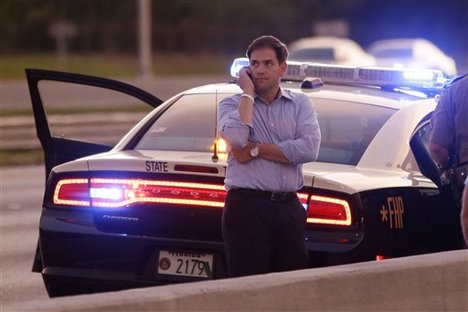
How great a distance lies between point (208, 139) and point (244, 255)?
55.0 inches

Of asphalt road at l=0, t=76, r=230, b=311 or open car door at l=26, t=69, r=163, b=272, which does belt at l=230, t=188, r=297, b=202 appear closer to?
open car door at l=26, t=69, r=163, b=272

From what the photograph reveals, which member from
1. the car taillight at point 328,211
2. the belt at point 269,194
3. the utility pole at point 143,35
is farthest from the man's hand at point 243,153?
the utility pole at point 143,35

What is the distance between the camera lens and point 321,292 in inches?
203

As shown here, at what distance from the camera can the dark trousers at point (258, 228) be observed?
615cm

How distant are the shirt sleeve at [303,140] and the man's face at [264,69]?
6.6 inches

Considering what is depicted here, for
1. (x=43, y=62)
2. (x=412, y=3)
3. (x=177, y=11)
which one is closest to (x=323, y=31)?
(x=412, y=3)

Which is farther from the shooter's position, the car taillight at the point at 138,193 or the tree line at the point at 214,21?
the tree line at the point at 214,21

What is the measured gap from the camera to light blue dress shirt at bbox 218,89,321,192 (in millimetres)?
6188

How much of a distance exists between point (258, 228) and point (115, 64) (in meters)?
57.7

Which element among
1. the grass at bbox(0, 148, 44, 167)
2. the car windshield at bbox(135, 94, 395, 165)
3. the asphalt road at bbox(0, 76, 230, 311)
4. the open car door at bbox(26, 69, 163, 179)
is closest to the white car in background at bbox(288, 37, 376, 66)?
the open car door at bbox(26, 69, 163, 179)

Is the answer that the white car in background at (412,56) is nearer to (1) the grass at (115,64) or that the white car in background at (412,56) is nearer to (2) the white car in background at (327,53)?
(2) the white car in background at (327,53)

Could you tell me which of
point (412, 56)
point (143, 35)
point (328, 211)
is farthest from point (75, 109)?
point (328, 211)

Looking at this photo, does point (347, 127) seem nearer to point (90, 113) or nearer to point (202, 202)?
point (202, 202)

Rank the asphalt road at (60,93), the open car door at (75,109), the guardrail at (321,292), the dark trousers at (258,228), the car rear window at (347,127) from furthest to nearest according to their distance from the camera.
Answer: the asphalt road at (60,93) → the open car door at (75,109) → the car rear window at (347,127) → the dark trousers at (258,228) → the guardrail at (321,292)
